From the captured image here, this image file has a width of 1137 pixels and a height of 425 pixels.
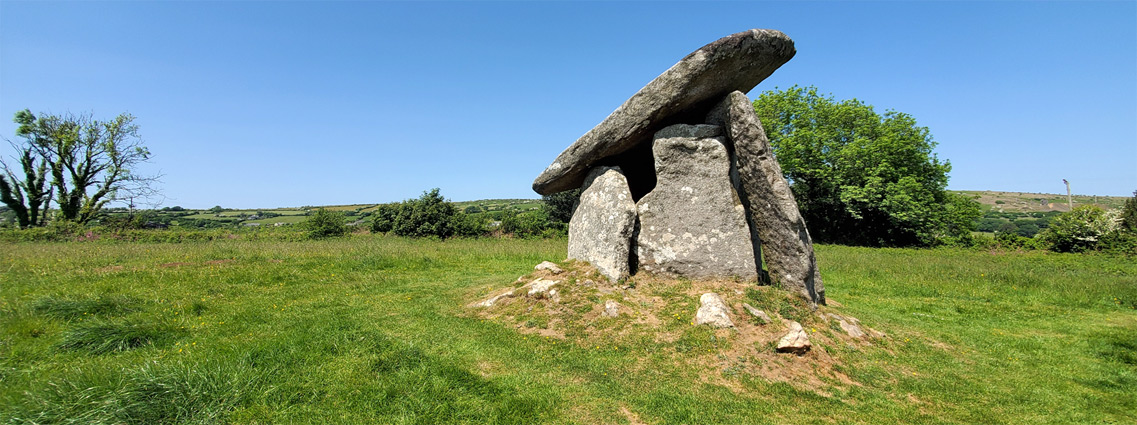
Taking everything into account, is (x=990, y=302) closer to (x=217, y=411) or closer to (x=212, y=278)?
(x=217, y=411)

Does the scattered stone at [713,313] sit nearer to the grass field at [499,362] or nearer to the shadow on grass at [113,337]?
the grass field at [499,362]

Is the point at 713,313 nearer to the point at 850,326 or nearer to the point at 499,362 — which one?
the point at 850,326

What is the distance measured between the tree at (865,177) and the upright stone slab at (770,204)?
23.6m

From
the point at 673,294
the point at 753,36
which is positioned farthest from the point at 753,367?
the point at 753,36

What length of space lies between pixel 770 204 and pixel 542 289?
393cm

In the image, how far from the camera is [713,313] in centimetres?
639

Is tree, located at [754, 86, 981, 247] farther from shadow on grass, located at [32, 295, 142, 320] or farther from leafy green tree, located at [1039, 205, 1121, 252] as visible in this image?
shadow on grass, located at [32, 295, 142, 320]

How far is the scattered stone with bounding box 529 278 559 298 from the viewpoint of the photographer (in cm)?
761

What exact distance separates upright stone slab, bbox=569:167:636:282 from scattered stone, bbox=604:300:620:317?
976mm

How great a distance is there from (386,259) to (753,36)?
11.9 m

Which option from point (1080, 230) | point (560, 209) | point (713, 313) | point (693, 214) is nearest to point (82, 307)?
point (713, 313)

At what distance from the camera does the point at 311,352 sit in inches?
214

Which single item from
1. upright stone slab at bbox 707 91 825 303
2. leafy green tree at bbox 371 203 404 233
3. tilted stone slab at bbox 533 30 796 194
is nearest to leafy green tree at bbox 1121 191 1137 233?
upright stone slab at bbox 707 91 825 303

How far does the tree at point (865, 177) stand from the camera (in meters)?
26.8
